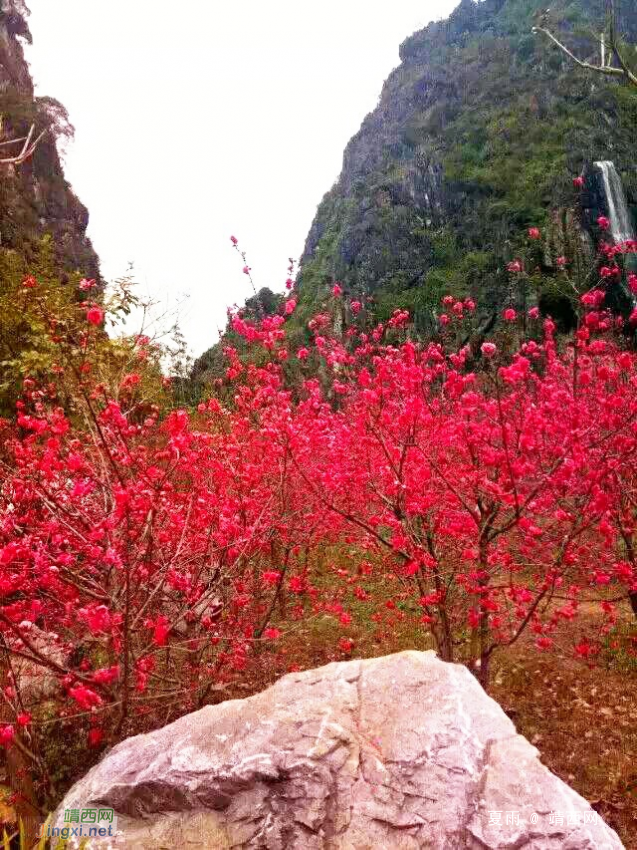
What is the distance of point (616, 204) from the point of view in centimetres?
3444

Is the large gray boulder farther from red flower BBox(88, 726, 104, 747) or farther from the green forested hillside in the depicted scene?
the green forested hillside

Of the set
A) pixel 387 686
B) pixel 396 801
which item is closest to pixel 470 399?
pixel 387 686

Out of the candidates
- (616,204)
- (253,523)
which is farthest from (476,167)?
(253,523)

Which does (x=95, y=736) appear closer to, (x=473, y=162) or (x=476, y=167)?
(x=476, y=167)

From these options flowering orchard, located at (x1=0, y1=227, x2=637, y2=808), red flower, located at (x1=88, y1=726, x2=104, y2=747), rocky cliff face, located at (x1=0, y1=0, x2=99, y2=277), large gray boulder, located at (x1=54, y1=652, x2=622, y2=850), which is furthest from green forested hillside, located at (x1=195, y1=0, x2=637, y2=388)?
large gray boulder, located at (x1=54, y1=652, x2=622, y2=850)

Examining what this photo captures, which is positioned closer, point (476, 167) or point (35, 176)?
point (35, 176)

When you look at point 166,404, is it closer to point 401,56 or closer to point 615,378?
point 615,378

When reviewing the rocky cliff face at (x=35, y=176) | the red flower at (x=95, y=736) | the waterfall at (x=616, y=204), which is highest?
the rocky cliff face at (x=35, y=176)

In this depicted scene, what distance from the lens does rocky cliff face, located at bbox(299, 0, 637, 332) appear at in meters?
40.7

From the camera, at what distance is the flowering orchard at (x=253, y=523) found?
4125mm

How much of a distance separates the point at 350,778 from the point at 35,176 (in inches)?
1292

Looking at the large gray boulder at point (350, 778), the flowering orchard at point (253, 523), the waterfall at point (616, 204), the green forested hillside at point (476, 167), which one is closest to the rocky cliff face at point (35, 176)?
the green forested hillside at point (476, 167)

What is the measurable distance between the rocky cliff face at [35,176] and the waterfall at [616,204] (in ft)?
105

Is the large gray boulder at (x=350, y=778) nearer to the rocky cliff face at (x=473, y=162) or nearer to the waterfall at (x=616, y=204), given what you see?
the waterfall at (x=616, y=204)
